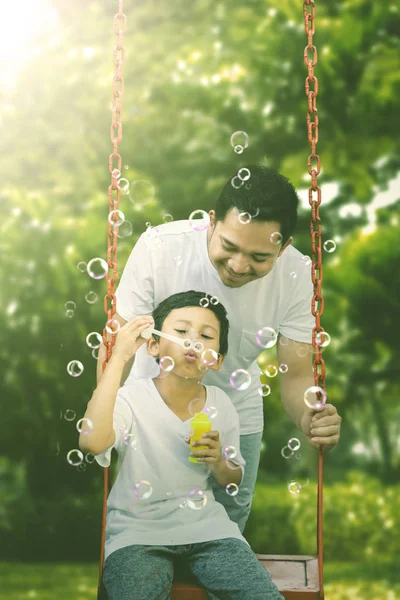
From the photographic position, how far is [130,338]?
1.65 metres

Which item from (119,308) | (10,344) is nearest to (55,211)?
(10,344)

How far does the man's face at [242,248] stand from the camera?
1698 mm

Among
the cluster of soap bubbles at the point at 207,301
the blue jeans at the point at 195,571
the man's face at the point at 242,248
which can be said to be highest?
the man's face at the point at 242,248

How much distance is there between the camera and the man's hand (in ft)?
5.32

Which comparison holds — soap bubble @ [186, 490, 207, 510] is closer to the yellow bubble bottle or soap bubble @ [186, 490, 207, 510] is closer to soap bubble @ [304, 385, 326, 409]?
the yellow bubble bottle

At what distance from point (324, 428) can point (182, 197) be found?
1.35 m

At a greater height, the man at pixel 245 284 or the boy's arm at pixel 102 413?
the man at pixel 245 284

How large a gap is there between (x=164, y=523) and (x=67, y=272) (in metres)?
1.37

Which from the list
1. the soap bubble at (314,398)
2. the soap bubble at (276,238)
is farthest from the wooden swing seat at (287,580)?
the soap bubble at (276,238)

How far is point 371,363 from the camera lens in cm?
279

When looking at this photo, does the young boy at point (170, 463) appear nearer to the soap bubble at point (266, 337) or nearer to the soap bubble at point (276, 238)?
the soap bubble at point (266, 337)

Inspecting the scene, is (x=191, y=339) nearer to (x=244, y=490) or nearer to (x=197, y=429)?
(x=197, y=429)

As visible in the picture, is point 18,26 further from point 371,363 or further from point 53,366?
point 371,363

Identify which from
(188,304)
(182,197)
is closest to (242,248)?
(188,304)
